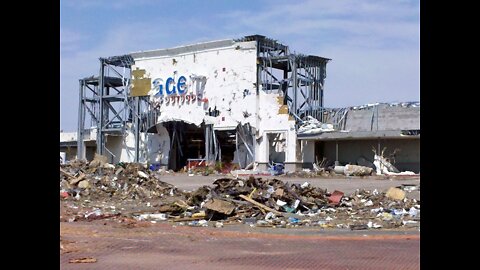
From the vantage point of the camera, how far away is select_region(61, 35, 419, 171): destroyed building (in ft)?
158

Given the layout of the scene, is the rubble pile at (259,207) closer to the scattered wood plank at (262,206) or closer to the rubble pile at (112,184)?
the scattered wood plank at (262,206)

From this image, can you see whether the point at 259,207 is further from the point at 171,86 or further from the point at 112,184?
the point at 171,86

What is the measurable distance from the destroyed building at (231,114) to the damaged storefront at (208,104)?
85 mm

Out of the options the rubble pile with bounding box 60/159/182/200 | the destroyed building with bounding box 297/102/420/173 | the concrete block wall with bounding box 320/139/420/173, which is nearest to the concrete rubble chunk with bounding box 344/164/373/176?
the destroyed building with bounding box 297/102/420/173

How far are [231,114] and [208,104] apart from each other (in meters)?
2.56

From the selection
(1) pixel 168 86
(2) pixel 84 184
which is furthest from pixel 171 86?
(2) pixel 84 184

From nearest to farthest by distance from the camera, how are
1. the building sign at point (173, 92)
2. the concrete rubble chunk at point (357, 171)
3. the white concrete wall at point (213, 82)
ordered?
1. the concrete rubble chunk at point (357, 171)
2. the white concrete wall at point (213, 82)
3. the building sign at point (173, 92)

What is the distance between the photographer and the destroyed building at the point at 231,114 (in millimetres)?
48156

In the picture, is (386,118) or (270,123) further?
(270,123)

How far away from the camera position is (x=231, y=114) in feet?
172

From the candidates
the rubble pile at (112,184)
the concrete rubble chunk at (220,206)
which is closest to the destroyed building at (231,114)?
the rubble pile at (112,184)
